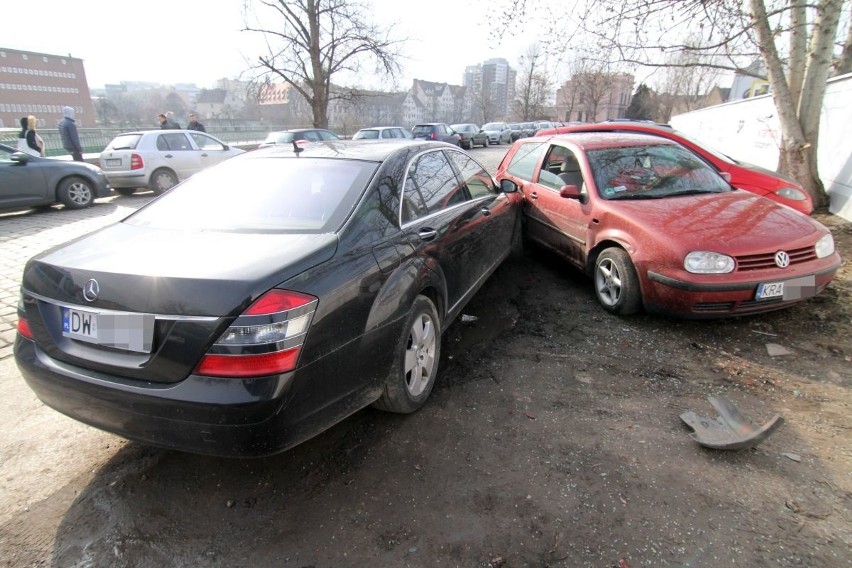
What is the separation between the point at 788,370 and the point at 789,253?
0.95 metres

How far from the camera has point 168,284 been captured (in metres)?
1.91

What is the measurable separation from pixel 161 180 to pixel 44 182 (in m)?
2.63

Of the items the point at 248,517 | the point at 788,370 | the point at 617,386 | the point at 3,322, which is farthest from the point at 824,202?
the point at 3,322

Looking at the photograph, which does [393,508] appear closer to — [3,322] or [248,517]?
[248,517]

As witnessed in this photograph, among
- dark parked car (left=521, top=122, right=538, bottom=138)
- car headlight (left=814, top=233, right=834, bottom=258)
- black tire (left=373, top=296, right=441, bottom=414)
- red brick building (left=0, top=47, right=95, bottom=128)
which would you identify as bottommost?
black tire (left=373, top=296, right=441, bottom=414)

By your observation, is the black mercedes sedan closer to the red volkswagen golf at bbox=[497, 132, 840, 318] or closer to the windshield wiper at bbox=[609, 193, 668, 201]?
the red volkswagen golf at bbox=[497, 132, 840, 318]

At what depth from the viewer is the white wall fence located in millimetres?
7555

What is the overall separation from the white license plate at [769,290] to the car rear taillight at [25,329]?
4.63 meters

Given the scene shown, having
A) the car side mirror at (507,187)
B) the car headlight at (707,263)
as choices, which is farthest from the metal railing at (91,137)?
the car headlight at (707,263)

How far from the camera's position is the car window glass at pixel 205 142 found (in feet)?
39.7

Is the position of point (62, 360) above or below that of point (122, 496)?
above

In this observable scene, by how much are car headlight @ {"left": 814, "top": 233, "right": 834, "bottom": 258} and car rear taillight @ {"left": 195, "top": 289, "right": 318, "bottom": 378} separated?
4163 mm

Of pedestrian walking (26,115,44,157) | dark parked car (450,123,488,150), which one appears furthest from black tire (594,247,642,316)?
dark parked car (450,123,488,150)

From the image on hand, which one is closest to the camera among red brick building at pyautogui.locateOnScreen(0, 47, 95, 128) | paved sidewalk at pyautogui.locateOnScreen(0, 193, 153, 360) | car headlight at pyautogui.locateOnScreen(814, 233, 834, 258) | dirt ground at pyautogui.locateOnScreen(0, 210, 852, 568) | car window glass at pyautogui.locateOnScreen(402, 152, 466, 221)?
dirt ground at pyautogui.locateOnScreen(0, 210, 852, 568)
